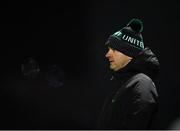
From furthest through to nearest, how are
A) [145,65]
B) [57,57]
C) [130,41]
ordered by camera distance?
[57,57], [130,41], [145,65]

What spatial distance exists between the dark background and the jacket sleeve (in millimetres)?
1971

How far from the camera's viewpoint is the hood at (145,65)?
2.96 m

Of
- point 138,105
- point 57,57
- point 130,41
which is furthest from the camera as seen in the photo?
point 57,57

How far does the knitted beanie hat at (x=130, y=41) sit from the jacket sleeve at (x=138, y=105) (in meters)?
0.25

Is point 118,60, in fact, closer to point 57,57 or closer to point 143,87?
point 143,87

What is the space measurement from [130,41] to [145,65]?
210mm

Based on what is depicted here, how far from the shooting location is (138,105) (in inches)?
109

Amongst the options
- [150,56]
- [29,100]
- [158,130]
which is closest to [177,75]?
[158,130]

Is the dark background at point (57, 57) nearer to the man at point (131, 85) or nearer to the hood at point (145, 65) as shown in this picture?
the man at point (131, 85)

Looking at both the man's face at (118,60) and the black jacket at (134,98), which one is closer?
the black jacket at (134,98)

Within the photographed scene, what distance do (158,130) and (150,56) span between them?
1717 millimetres

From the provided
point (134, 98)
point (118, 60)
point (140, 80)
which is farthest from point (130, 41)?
point (134, 98)

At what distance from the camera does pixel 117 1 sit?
4.80 meters

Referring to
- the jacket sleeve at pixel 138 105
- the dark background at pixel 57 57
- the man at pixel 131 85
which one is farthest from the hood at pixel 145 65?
the dark background at pixel 57 57
